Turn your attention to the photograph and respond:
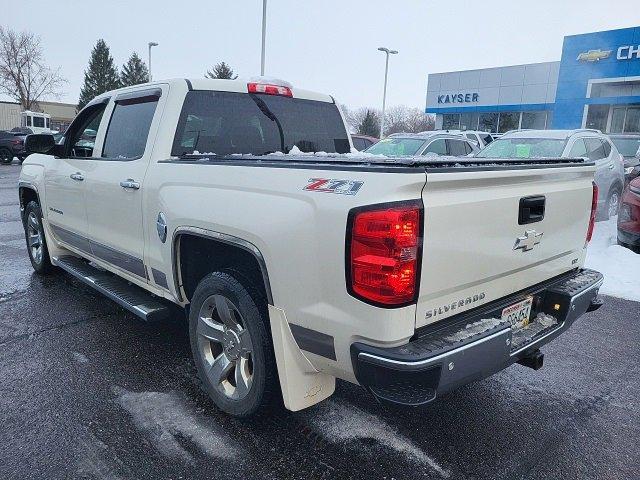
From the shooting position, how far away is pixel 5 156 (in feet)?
83.1

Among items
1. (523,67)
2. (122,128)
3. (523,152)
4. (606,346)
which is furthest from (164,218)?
(523,67)

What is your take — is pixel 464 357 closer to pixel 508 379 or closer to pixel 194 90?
pixel 508 379

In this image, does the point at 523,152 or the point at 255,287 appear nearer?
the point at 255,287

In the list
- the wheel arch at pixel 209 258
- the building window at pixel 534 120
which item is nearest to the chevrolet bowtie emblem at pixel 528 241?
the wheel arch at pixel 209 258

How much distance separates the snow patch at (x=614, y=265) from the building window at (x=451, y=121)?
2884 centimetres

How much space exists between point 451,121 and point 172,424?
118 ft

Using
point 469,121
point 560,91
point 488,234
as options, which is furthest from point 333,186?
point 469,121

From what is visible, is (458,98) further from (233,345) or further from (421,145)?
(233,345)

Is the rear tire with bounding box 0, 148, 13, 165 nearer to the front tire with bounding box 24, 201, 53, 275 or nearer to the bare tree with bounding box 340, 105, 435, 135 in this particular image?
the front tire with bounding box 24, 201, 53, 275

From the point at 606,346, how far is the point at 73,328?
15.1ft

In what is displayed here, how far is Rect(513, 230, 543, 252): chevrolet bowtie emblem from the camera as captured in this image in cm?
267

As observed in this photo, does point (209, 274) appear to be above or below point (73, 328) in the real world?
above

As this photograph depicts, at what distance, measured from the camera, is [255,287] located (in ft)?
9.00

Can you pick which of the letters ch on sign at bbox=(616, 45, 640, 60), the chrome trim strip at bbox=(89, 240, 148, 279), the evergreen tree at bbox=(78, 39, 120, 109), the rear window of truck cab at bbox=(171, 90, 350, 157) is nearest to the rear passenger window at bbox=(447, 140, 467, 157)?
the rear window of truck cab at bbox=(171, 90, 350, 157)
